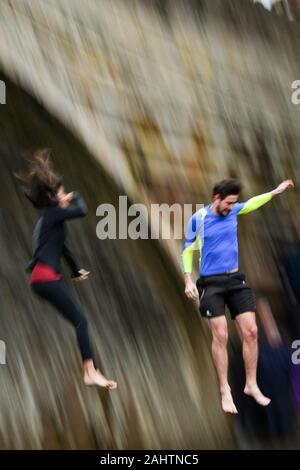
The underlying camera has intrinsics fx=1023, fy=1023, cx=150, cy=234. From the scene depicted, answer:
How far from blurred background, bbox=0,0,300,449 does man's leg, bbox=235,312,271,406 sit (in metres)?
1.49

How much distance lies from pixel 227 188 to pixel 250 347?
3.62 feet

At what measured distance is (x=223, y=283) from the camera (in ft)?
23.1

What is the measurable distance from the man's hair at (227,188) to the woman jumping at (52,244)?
94 centimetres

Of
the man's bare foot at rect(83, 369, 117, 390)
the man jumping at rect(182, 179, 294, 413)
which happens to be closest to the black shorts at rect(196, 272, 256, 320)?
the man jumping at rect(182, 179, 294, 413)

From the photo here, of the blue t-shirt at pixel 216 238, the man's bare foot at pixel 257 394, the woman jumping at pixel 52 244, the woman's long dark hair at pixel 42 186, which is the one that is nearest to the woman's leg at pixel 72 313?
the woman jumping at pixel 52 244

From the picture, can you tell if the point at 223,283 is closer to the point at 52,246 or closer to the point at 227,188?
the point at 227,188

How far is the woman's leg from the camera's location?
6617mm

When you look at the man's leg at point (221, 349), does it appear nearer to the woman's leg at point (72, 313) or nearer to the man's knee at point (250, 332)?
the man's knee at point (250, 332)

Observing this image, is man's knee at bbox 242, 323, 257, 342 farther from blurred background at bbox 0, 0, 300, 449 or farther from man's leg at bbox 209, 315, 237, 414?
blurred background at bbox 0, 0, 300, 449

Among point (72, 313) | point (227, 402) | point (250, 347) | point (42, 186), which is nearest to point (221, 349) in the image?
point (250, 347)

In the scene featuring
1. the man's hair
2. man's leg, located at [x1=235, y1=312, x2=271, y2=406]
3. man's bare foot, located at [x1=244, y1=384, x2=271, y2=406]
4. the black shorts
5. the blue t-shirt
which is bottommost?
man's bare foot, located at [x1=244, y1=384, x2=271, y2=406]

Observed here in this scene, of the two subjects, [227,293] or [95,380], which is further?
[227,293]

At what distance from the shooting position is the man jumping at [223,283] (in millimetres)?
6977
